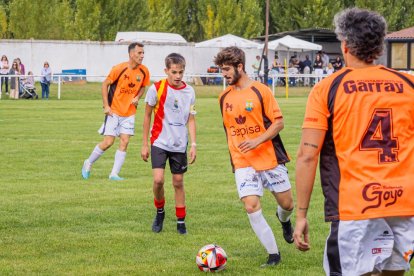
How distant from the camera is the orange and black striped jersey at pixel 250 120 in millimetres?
8805

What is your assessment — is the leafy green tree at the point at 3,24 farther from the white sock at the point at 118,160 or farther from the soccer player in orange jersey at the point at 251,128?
the soccer player in orange jersey at the point at 251,128

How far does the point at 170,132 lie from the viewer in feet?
34.7

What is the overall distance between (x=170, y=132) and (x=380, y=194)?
5.41 m

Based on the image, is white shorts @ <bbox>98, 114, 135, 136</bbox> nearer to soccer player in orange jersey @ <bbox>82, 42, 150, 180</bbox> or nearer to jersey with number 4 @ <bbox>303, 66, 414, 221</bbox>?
soccer player in orange jersey @ <bbox>82, 42, 150, 180</bbox>

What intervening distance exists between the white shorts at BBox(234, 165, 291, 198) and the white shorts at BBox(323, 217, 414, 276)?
3242 mm

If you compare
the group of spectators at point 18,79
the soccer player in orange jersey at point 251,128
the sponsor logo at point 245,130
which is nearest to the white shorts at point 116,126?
the soccer player in orange jersey at point 251,128

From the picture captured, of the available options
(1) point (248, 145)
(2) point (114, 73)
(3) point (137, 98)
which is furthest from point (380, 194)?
(2) point (114, 73)

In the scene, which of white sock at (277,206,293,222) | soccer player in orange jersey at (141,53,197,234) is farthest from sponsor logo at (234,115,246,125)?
soccer player in orange jersey at (141,53,197,234)

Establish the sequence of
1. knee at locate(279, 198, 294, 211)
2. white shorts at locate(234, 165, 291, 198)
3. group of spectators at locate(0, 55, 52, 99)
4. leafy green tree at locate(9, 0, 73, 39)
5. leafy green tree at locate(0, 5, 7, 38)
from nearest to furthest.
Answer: white shorts at locate(234, 165, 291, 198), knee at locate(279, 198, 294, 211), group of spectators at locate(0, 55, 52, 99), leafy green tree at locate(9, 0, 73, 39), leafy green tree at locate(0, 5, 7, 38)

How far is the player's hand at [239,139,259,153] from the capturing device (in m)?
8.55

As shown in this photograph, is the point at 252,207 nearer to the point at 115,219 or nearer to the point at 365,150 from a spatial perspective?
the point at 115,219

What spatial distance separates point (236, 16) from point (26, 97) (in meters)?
35.3

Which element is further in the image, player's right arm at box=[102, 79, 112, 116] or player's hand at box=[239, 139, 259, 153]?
player's right arm at box=[102, 79, 112, 116]

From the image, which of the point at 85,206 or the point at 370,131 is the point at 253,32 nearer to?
the point at 85,206
